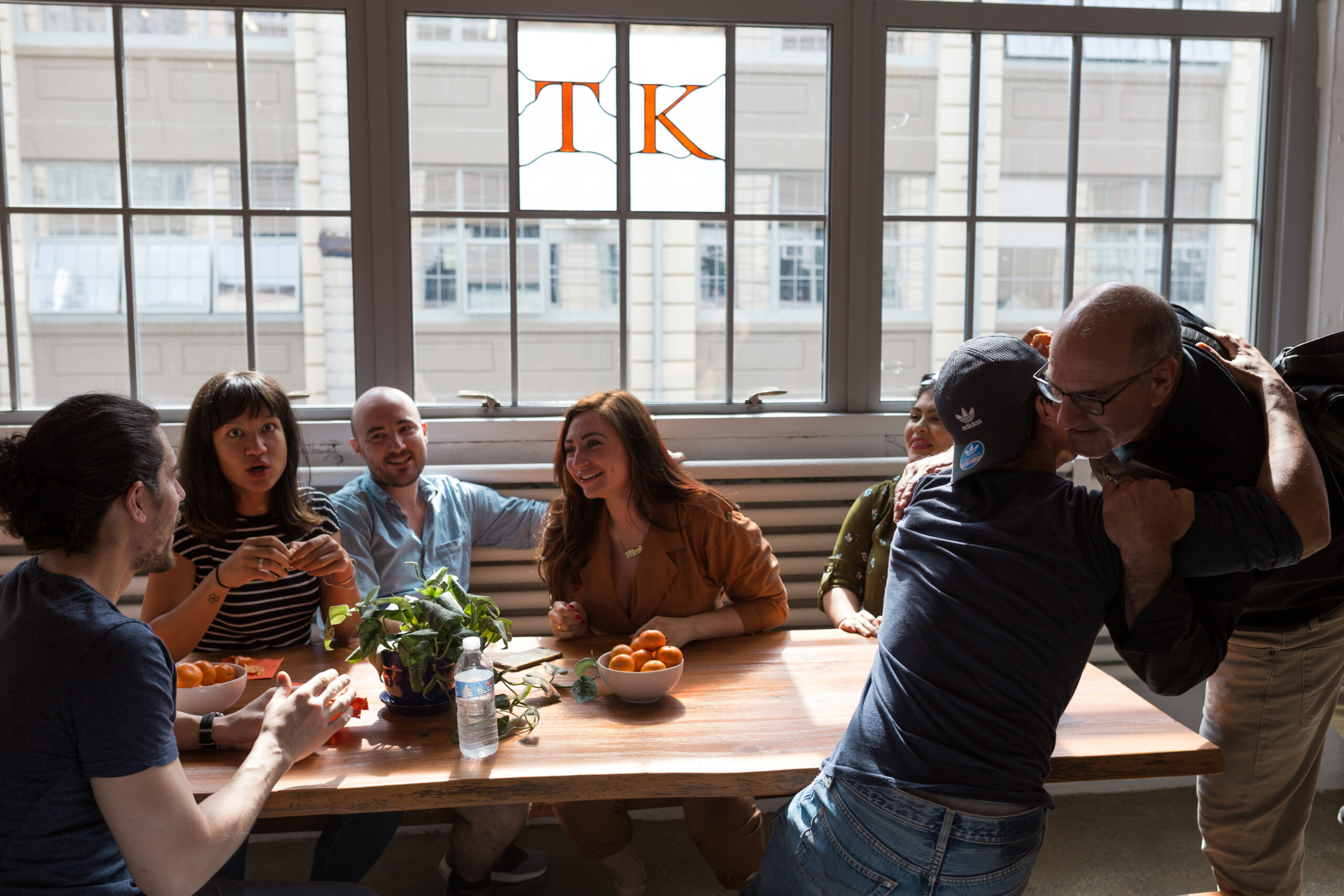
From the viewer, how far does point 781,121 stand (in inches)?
116

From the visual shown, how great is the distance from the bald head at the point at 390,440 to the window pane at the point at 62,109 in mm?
1094

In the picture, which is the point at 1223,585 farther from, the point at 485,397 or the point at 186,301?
the point at 186,301

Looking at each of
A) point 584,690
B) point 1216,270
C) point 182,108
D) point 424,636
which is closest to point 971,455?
point 584,690

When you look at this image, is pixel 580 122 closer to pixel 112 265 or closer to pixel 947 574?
pixel 112 265

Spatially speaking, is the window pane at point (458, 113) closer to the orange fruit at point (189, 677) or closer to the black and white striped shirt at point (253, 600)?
the black and white striped shirt at point (253, 600)

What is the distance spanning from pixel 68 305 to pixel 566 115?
160 centimetres

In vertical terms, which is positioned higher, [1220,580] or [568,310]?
[568,310]

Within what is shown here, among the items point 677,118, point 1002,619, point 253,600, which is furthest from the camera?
point 677,118

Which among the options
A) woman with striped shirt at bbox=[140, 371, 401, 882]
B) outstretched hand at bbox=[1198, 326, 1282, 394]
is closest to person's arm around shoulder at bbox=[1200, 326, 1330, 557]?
outstretched hand at bbox=[1198, 326, 1282, 394]

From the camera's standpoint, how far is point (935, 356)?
10.1ft

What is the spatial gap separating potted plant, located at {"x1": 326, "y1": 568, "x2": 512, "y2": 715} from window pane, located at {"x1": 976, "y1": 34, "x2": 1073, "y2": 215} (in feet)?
7.21

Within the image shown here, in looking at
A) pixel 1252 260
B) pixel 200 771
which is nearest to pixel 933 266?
pixel 1252 260

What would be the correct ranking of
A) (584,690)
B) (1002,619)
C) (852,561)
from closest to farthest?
1. (1002,619)
2. (584,690)
3. (852,561)

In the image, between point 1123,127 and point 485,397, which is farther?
point 1123,127
